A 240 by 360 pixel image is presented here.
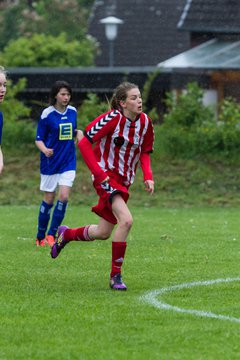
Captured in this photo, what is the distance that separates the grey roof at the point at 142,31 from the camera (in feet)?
142

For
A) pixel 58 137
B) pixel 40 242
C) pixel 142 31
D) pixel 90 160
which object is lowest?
pixel 40 242

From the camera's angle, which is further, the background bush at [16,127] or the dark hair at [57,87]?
the background bush at [16,127]

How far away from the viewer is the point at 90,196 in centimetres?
2169

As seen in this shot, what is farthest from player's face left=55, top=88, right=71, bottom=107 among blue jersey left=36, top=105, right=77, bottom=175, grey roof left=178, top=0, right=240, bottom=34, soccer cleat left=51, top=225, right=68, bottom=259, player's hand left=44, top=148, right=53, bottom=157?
grey roof left=178, top=0, right=240, bottom=34

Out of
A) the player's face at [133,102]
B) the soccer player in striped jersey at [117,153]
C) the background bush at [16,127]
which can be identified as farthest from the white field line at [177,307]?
the background bush at [16,127]

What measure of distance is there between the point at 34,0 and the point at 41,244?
127 feet

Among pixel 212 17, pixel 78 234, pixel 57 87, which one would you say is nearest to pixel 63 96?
pixel 57 87

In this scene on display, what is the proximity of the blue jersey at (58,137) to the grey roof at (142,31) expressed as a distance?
2923 centimetres

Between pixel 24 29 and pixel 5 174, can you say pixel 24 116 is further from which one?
pixel 24 29

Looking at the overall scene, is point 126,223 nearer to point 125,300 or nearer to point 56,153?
point 125,300

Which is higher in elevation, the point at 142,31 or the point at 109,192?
the point at 142,31

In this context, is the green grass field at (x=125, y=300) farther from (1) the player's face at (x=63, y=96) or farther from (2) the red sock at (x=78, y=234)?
(1) the player's face at (x=63, y=96)

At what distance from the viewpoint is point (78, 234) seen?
408 inches

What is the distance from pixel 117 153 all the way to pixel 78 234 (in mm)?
891
